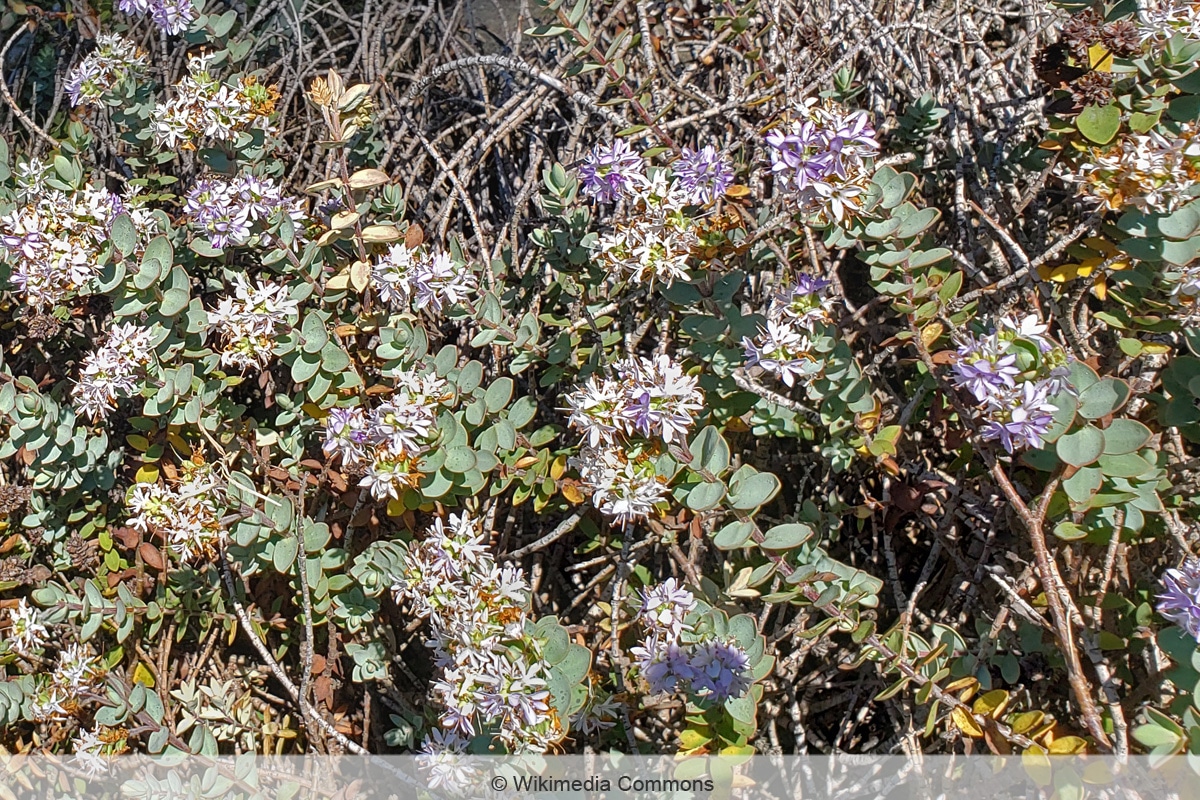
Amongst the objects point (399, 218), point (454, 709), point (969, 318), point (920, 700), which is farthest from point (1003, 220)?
point (454, 709)

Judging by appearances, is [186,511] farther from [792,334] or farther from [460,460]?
[792,334]

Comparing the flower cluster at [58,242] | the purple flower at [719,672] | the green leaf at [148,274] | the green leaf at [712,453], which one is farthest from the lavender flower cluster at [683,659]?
the flower cluster at [58,242]

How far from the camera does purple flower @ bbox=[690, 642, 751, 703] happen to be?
60.4 inches

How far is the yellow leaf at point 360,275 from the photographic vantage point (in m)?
1.95

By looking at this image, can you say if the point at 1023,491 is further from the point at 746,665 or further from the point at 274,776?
the point at 274,776

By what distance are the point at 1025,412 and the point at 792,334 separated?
43 cm

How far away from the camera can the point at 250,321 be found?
6.13 feet

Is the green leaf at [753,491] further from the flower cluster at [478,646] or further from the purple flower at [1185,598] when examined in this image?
the purple flower at [1185,598]

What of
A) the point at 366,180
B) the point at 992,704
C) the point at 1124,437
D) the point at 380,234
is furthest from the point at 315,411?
the point at 1124,437

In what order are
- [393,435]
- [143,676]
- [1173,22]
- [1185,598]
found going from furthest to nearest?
[143,676] → [393,435] → [1173,22] → [1185,598]

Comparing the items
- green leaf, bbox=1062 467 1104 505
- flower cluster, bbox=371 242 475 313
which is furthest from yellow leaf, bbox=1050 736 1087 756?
flower cluster, bbox=371 242 475 313

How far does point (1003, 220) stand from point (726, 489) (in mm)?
1041

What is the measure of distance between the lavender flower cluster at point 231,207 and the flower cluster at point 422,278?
0.99 ft

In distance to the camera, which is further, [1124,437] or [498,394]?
[498,394]
